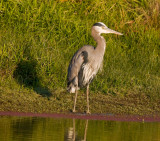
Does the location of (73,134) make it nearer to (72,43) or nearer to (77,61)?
(77,61)

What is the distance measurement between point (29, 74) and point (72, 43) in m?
1.47

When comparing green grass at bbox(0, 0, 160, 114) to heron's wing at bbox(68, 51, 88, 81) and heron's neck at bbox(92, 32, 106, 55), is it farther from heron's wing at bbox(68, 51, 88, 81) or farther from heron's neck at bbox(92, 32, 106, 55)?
heron's neck at bbox(92, 32, 106, 55)

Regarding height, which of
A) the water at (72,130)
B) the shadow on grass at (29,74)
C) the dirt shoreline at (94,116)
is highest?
the shadow on grass at (29,74)

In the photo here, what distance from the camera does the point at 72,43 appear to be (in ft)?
33.7

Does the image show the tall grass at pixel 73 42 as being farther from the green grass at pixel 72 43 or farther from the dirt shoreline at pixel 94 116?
the dirt shoreline at pixel 94 116

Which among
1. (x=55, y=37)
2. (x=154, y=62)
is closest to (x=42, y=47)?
(x=55, y=37)

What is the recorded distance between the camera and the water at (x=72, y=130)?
540 cm

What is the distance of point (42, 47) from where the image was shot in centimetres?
946

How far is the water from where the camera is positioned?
540cm

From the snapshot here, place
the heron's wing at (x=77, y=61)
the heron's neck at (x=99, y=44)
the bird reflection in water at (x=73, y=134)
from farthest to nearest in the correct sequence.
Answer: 1. the heron's neck at (x=99, y=44)
2. the heron's wing at (x=77, y=61)
3. the bird reflection in water at (x=73, y=134)

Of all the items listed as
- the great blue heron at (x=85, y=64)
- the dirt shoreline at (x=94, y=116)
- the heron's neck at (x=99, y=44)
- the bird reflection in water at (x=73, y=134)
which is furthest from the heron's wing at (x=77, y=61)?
the bird reflection in water at (x=73, y=134)

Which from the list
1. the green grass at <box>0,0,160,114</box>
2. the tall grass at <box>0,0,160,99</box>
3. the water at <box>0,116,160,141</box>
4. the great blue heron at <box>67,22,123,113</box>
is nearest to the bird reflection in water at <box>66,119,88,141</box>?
the water at <box>0,116,160,141</box>

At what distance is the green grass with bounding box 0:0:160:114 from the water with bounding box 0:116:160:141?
2033 mm

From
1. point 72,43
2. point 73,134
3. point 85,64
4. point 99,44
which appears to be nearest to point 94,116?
point 85,64
